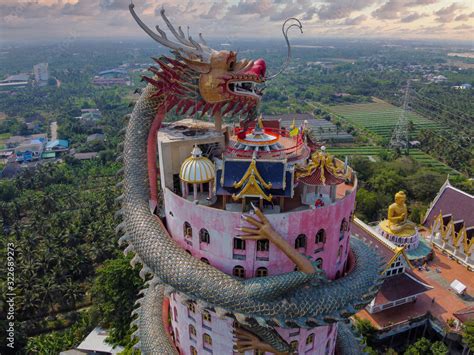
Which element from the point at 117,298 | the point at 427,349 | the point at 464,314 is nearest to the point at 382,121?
the point at 464,314

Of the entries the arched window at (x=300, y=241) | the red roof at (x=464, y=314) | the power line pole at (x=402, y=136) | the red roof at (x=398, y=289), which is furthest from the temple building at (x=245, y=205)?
the power line pole at (x=402, y=136)

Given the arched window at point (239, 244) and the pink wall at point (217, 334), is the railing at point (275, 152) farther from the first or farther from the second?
the pink wall at point (217, 334)

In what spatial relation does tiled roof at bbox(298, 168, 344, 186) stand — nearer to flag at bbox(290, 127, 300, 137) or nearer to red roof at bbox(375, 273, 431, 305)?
flag at bbox(290, 127, 300, 137)

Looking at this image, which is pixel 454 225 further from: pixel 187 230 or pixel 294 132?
pixel 187 230

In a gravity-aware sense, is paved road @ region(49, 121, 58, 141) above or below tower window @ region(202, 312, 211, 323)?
below

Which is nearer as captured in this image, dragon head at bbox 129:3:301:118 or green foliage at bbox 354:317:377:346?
dragon head at bbox 129:3:301:118

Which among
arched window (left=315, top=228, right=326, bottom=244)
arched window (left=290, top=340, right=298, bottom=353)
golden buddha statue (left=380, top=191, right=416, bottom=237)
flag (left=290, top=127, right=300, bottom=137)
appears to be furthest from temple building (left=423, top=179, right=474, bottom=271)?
Answer: arched window (left=315, top=228, right=326, bottom=244)
